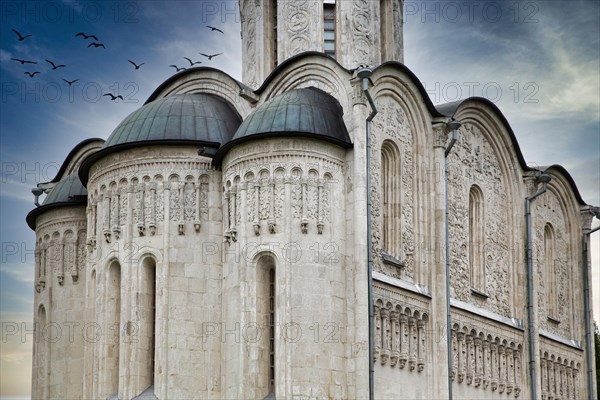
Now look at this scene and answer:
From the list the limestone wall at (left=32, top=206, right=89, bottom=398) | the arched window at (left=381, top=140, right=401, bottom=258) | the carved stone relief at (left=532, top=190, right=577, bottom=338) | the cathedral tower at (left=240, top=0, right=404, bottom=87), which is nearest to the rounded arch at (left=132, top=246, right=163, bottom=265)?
the limestone wall at (left=32, top=206, right=89, bottom=398)

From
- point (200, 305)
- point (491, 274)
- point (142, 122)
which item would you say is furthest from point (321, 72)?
point (491, 274)

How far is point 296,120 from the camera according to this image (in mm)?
23656

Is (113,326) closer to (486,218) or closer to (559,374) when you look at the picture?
(486,218)

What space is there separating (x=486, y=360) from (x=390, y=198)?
565 centimetres

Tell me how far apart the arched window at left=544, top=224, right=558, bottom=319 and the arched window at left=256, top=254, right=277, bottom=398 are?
39.4 ft

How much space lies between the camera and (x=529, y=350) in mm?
30391

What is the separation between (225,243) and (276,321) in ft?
8.06

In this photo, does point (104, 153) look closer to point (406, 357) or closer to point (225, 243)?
point (225, 243)

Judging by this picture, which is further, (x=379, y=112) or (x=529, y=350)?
(x=529, y=350)

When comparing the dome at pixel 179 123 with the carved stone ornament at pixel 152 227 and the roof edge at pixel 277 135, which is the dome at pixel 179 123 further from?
the carved stone ornament at pixel 152 227

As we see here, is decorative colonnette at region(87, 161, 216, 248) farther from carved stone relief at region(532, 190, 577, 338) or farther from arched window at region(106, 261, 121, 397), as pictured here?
carved stone relief at region(532, 190, 577, 338)

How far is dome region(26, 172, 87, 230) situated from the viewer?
27828mm

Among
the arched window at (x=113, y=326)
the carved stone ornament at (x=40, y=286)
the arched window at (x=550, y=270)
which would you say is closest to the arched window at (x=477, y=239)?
the arched window at (x=550, y=270)

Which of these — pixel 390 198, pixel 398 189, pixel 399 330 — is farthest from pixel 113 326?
pixel 398 189
